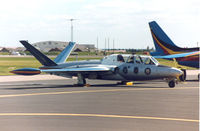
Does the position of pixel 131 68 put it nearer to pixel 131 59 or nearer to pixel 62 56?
pixel 131 59

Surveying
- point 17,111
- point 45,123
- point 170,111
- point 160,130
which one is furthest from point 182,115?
point 17,111

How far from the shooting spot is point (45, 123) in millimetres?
11203

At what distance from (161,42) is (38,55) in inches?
626

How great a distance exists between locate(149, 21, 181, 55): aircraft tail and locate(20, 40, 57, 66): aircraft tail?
14.6 m

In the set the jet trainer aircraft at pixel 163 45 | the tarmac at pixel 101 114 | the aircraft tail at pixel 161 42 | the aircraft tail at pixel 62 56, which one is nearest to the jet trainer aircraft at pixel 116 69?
the aircraft tail at pixel 62 56

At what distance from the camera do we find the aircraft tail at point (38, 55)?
88.2ft

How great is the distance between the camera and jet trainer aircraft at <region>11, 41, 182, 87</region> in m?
24.2

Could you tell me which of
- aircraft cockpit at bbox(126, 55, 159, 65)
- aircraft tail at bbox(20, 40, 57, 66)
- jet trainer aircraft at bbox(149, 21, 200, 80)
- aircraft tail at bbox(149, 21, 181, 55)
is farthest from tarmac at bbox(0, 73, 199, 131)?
aircraft tail at bbox(149, 21, 181, 55)

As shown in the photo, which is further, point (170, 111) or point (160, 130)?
point (170, 111)

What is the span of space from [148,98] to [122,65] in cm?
777

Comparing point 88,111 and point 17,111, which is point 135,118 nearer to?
point 88,111

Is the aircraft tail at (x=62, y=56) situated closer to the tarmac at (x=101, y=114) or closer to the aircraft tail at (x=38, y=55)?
the aircraft tail at (x=38, y=55)

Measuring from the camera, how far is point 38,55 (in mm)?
27578

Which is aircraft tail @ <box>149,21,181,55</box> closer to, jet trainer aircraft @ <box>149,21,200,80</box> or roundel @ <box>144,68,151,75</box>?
jet trainer aircraft @ <box>149,21,200,80</box>
